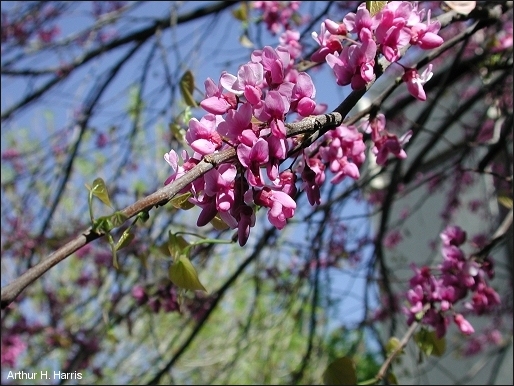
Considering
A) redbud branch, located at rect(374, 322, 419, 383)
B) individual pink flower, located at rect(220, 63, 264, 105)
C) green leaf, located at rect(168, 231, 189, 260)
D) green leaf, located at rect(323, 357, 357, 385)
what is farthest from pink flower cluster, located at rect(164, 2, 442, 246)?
redbud branch, located at rect(374, 322, 419, 383)

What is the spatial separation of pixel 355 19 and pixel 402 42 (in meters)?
0.09

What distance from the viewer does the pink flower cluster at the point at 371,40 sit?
0.94 m

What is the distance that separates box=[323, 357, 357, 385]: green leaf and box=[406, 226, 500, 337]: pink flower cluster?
0.22 m

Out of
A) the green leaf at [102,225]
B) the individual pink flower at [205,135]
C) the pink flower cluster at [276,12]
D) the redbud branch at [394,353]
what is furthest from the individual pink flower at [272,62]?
the pink flower cluster at [276,12]

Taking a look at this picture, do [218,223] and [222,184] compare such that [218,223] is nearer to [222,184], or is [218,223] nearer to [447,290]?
[222,184]

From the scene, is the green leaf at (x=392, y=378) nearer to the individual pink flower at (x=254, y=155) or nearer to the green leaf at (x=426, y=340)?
the green leaf at (x=426, y=340)

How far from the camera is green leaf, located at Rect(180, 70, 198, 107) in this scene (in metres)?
1.49

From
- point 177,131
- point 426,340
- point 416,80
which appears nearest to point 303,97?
point 416,80

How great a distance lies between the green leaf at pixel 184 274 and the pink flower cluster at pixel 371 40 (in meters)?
0.40

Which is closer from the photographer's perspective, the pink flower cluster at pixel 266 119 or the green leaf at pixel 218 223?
the pink flower cluster at pixel 266 119

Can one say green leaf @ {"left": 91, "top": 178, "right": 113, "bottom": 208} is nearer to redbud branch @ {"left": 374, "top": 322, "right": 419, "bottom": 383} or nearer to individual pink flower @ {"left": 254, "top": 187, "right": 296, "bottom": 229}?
individual pink flower @ {"left": 254, "top": 187, "right": 296, "bottom": 229}

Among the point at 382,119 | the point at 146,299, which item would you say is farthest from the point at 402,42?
the point at 146,299

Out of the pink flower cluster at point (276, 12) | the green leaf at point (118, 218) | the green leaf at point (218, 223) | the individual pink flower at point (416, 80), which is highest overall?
the green leaf at point (118, 218)

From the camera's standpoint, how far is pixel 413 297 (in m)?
1.47
